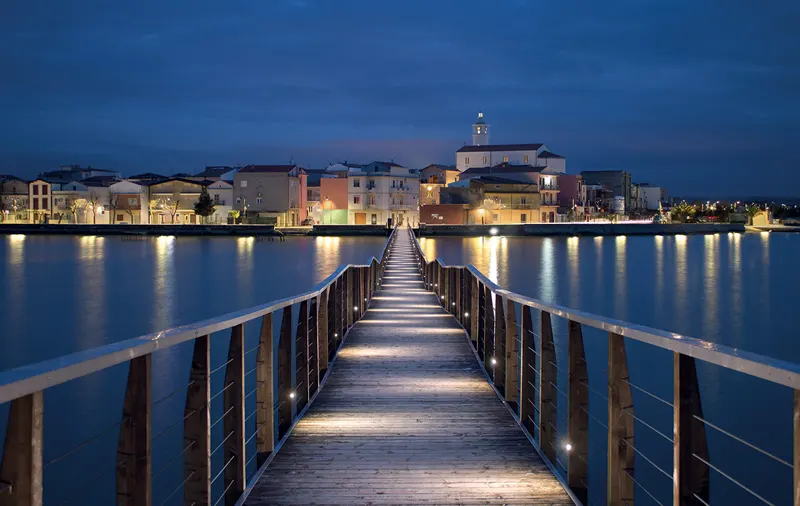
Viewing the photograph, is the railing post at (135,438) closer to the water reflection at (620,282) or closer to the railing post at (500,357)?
the railing post at (500,357)

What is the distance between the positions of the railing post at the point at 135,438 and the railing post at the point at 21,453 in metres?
0.60

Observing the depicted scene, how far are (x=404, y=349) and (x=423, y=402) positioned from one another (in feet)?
8.89

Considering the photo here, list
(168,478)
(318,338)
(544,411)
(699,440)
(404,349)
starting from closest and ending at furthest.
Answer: (699,440) < (544,411) < (318,338) < (404,349) < (168,478)

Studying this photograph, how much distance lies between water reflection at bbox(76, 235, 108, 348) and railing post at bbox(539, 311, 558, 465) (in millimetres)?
20339

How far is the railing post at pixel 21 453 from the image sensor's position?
199cm

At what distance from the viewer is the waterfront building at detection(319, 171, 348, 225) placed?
7619 cm

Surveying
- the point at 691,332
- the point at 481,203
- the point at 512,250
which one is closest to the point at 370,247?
the point at 512,250

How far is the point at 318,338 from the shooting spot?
6867 millimetres

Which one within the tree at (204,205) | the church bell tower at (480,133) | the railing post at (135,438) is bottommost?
the railing post at (135,438)

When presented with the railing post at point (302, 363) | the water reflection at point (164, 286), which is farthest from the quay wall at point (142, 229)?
the railing post at point (302, 363)

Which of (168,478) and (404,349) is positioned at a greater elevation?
(404,349)

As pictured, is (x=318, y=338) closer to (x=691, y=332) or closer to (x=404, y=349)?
(x=404, y=349)

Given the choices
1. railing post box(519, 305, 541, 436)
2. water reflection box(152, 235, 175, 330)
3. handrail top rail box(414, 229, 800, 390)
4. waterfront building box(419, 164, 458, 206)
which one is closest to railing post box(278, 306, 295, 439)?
railing post box(519, 305, 541, 436)

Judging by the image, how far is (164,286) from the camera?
3972 cm
